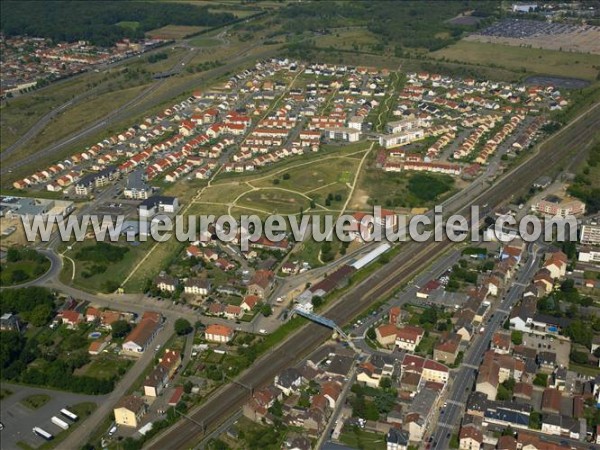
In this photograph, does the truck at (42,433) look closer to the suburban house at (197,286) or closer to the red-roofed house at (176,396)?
the red-roofed house at (176,396)

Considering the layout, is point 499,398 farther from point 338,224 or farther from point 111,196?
point 111,196

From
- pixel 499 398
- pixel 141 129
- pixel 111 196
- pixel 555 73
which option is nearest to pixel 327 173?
pixel 111 196

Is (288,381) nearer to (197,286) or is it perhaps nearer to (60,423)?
(60,423)

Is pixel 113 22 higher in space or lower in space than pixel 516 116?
higher

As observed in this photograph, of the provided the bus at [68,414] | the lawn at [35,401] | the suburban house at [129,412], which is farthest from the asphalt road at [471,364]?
the lawn at [35,401]

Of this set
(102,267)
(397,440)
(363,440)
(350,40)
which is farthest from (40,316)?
(350,40)

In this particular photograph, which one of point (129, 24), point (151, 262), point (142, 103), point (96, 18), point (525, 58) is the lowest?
point (151, 262)
